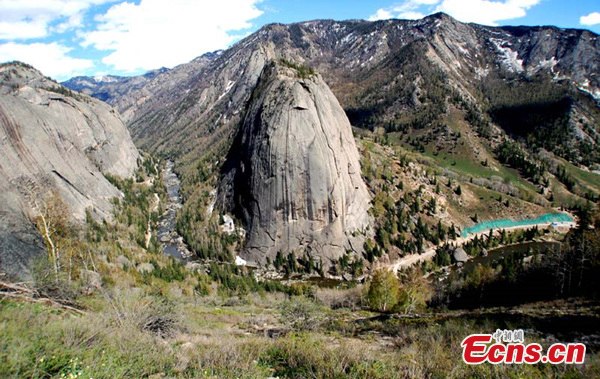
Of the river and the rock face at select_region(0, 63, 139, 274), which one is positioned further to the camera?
the river

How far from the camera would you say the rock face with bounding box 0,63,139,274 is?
41094 millimetres

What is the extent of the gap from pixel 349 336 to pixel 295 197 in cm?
6643

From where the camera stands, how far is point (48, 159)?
8106cm

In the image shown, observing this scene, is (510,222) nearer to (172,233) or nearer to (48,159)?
(172,233)

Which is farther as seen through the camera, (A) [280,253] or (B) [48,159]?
(A) [280,253]

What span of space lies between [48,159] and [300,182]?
5518 centimetres

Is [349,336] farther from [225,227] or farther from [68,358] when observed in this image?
[225,227]

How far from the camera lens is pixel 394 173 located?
108625 mm

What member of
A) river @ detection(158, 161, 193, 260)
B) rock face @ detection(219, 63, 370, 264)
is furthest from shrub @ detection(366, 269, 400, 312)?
river @ detection(158, 161, 193, 260)

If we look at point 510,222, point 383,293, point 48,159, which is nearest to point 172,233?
point 48,159

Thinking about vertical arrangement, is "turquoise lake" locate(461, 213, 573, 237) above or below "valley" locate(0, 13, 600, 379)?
below

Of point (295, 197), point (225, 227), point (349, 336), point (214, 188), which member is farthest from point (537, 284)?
point (214, 188)

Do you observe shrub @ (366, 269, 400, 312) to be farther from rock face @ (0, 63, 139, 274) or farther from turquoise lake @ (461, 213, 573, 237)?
turquoise lake @ (461, 213, 573, 237)

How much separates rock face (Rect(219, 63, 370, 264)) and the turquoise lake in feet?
109
